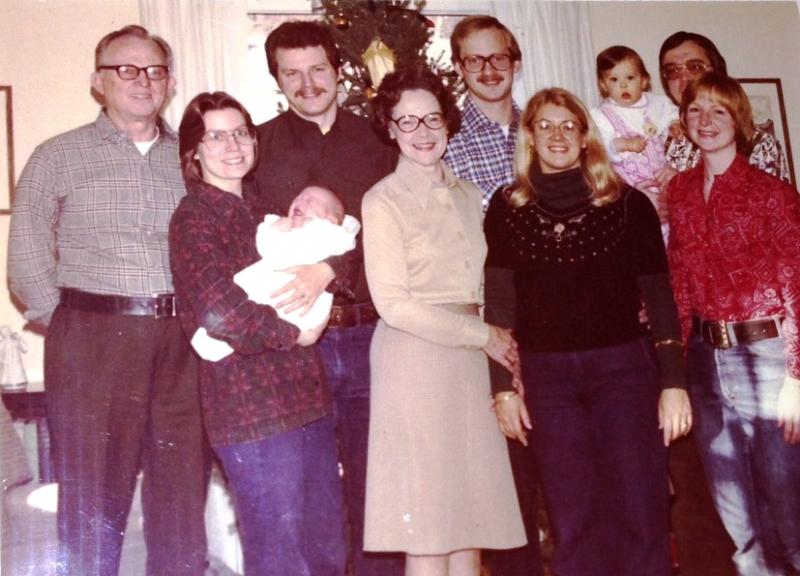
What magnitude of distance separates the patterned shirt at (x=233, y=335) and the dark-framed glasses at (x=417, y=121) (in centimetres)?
57

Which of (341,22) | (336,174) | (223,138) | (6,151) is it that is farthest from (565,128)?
(6,151)

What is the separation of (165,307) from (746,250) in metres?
1.79

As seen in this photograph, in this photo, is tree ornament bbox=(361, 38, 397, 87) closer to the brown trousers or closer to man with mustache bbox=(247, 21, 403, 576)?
man with mustache bbox=(247, 21, 403, 576)

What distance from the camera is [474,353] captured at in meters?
2.18

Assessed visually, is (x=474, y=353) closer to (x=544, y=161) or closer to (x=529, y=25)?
(x=544, y=161)

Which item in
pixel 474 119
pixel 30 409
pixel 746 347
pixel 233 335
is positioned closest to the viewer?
pixel 233 335

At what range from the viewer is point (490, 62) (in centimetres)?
287

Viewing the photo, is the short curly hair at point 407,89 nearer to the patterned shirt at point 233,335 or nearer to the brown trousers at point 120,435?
the patterned shirt at point 233,335

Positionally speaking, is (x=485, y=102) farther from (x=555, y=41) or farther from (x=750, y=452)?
(x=750, y=452)

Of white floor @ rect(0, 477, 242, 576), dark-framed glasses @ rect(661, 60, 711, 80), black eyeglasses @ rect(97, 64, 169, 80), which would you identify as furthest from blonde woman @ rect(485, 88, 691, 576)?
white floor @ rect(0, 477, 242, 576)

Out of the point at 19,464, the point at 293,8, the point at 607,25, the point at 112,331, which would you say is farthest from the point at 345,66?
the point at 19,464

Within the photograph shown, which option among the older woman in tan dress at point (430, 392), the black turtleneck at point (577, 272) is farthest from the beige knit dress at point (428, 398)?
the black turtleneck at point (577, 272)

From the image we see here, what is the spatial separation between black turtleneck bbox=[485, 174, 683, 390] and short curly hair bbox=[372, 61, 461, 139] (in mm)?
380

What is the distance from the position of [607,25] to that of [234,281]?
2.84 m
